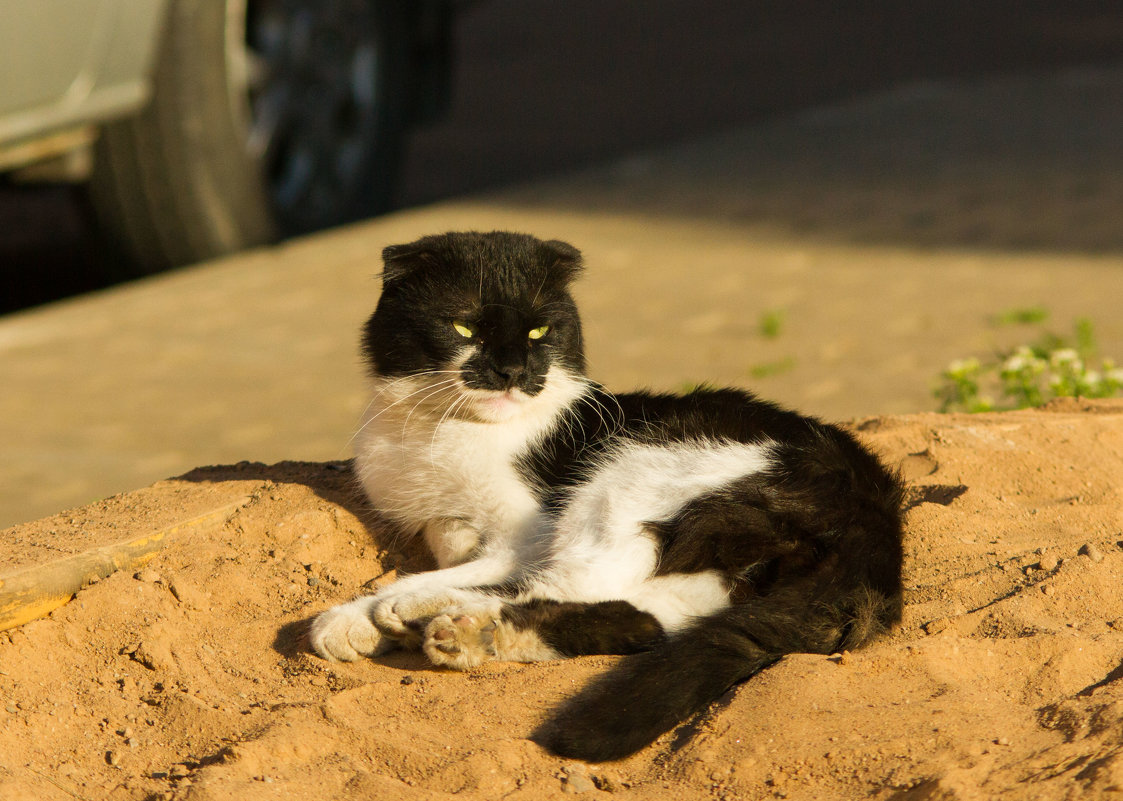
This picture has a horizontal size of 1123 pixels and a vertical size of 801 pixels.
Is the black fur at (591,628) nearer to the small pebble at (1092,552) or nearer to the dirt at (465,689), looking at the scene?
the dirt at (465,689)

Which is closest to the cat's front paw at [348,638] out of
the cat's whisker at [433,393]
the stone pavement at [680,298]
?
the cat's whisker at [433,393]

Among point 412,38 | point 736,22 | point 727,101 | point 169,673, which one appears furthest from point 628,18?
point 169,673

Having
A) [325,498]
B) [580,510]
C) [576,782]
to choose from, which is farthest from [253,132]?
[576,782]

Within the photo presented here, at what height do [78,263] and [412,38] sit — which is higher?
[412,38]

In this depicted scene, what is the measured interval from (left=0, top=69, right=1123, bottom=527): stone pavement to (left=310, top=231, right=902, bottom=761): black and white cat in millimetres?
1964

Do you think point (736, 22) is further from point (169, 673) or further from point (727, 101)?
point (169, 673)

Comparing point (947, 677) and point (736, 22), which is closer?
point (947, 677)

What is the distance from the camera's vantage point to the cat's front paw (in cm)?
284

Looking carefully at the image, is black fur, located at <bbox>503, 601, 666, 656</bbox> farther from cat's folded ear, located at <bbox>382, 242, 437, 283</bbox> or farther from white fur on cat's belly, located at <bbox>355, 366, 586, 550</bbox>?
cat's folded ear, located at <bbox>382, 242, 437, 283</bbox>

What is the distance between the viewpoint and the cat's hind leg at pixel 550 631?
9.11ft

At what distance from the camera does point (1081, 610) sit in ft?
9.50

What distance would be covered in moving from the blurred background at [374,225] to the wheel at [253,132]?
0.05 ft

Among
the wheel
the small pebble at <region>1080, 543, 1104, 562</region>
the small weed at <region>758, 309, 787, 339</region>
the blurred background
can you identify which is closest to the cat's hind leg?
the small pebble at <region>1080, 543, 1104, 562</region>

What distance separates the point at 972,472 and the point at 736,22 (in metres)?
12.9
